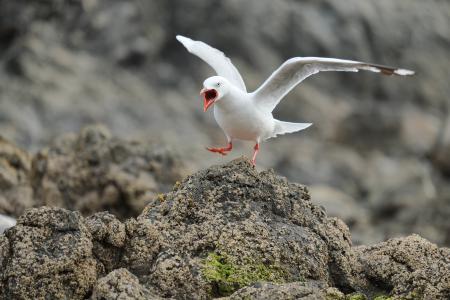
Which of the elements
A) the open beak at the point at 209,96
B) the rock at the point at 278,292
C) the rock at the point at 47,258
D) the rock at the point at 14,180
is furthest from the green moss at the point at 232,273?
the rock at the point at 14,180

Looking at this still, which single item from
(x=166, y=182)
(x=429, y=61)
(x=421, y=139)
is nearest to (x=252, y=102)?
(x=166, y=182)

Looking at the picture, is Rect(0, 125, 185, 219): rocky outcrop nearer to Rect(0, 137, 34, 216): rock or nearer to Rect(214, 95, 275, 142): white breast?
Rect(0, 137, 34, 216): rock

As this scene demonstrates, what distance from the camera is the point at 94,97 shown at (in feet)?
106

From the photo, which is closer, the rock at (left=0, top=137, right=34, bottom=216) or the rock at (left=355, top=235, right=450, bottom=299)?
the rock at (left=355, top=235, right=450, bottom=299)

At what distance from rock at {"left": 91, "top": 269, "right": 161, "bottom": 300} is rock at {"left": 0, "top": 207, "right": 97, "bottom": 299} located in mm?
281

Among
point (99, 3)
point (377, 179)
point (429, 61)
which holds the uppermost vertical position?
point (429, 61)

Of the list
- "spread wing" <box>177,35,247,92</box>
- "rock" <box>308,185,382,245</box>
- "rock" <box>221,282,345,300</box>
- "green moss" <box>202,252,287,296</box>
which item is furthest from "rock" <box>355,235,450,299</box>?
"rock" <box>308,185,382,245</box>

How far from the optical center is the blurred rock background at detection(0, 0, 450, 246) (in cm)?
2956

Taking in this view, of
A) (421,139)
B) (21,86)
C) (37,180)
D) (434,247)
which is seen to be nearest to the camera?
(434,247)

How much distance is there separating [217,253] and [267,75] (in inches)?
1188

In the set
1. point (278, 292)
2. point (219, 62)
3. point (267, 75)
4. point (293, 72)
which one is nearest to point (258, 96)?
point (293, 72)

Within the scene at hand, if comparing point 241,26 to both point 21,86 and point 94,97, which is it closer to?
point 94,97

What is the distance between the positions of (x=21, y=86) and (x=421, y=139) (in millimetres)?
15984

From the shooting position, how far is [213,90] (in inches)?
363
